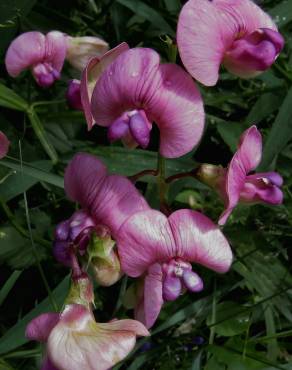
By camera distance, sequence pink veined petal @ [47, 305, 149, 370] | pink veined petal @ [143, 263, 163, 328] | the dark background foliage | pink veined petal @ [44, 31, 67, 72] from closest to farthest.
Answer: pink veined petal @ [47, 305, 149, 370]
pink veined petal @ [143, 263, 163, 328]
the dark background foliage
pink veined petal @ [44, 31, 67, 72]

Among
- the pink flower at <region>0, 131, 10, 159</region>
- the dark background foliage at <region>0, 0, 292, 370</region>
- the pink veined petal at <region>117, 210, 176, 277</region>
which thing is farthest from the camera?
the dark background foliage at <region>0, 0, 292, 370</region>

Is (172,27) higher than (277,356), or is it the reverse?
(172,27)

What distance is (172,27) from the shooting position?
211cm

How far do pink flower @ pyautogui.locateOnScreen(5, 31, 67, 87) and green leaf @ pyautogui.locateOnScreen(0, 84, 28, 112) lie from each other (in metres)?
0.05

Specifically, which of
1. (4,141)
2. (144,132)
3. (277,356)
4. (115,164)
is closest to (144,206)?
(144,132)

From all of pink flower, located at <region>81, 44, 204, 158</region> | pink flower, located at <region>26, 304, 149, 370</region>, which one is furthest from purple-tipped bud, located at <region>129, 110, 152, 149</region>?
pink flower, located at <region>26, 304, 149, 370</region>

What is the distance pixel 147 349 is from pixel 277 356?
14.8 inches

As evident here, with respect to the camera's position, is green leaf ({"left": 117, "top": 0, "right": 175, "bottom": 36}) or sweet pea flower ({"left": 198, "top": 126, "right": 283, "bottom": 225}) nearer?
sweet pea flower ({"left": 198, "top": 126, "right": 283, "bottom": 225})

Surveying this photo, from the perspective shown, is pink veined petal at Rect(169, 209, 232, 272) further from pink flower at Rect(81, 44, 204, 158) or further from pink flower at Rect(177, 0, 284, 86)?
pink flower at Rect(177, 0, 284, 86)

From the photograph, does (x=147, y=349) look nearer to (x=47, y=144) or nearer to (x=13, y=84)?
(x=47, y=144)

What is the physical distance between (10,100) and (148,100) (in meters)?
0.77

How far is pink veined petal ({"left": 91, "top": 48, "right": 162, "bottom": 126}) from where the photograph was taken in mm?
1247

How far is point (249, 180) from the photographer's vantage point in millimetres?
1389

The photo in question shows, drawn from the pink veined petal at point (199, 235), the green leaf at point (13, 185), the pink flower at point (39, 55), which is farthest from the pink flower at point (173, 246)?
the pink flower at point (39, 55)
